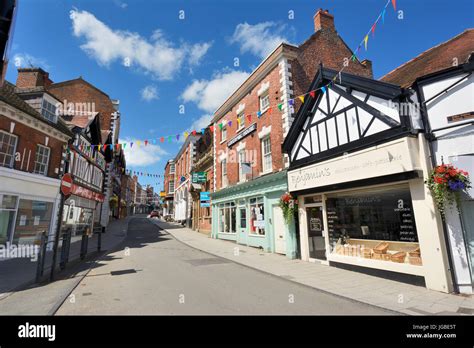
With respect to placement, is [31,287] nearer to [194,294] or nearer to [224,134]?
[194,294]

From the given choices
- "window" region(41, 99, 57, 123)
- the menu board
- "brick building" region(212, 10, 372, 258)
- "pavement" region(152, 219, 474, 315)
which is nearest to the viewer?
"pavement" region(152, 219, 474, 315)

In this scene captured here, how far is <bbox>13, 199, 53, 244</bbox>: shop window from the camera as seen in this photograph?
38.9 feet

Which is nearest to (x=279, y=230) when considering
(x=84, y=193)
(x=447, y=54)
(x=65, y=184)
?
(x=65, y=184)

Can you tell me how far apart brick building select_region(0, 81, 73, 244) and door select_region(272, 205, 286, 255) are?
11.9 metres

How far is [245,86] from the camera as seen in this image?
15852 mm

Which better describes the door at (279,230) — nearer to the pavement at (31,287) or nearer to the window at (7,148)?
the pavement at (31,287)

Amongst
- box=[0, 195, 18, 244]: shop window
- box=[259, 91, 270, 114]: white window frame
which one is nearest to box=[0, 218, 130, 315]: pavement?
box=[0, 195, 18, 244]: shop window

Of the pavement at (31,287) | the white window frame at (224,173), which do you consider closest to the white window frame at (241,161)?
the white window frame at (224,173)

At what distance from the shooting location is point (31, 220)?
1257 centimetres

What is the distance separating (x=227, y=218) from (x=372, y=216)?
10.9m

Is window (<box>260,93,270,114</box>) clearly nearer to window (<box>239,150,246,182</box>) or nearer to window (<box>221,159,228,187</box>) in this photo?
window (<box>239,150,246,182</box>)
